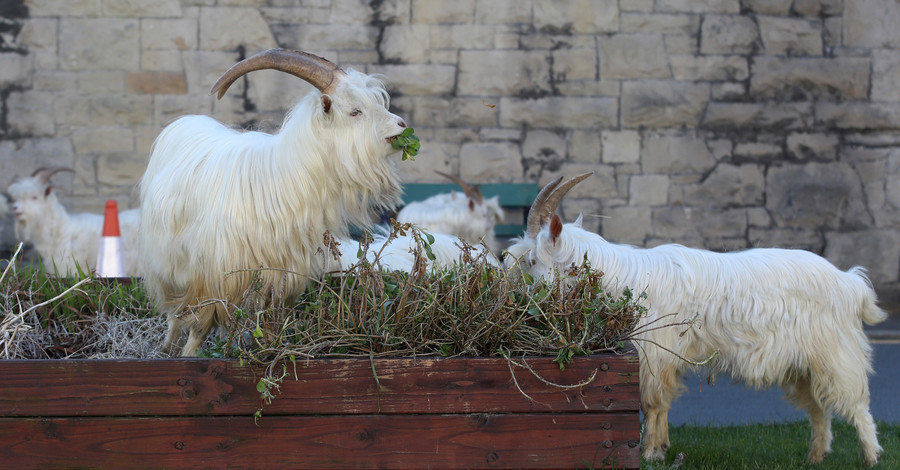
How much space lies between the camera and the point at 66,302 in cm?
395

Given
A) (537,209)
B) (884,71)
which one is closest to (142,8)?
(537,209)

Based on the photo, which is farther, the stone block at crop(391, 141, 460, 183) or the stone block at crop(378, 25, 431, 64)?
the stone block at crop(391, 141, 460, 183)

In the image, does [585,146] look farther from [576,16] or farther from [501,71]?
[576,16]

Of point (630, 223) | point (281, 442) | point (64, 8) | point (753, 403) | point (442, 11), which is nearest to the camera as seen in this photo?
point (281, 442)

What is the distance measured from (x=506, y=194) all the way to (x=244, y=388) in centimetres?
632

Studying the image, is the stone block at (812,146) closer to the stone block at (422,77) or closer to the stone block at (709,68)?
the stone block at (709,68)

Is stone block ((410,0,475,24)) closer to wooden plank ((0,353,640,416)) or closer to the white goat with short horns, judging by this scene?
the white goat with short horns

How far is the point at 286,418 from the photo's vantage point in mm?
2783

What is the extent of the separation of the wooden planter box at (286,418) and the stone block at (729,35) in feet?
22.8

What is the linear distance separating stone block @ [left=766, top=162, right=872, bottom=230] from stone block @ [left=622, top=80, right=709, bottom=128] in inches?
42.1

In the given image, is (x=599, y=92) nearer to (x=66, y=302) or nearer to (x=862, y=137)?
(x=862, y=137)

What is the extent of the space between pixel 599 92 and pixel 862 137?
2811 millimetres

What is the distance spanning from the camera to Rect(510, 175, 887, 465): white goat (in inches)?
173

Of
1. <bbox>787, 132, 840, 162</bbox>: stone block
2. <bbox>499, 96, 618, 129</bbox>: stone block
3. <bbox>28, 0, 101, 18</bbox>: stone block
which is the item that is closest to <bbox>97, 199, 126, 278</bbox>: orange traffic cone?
<bbox>28, 0, 101, 18</bbox>: stone block
